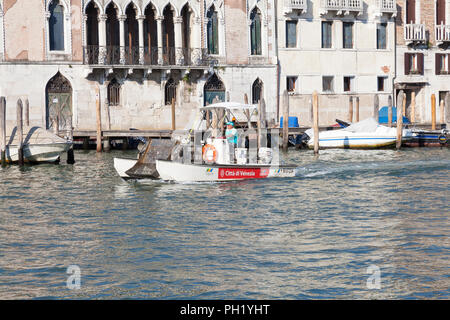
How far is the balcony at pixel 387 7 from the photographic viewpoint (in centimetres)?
4219

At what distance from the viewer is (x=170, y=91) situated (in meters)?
39.0

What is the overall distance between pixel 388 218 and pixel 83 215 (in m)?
6.18

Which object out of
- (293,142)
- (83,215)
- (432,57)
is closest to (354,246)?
(83,215)

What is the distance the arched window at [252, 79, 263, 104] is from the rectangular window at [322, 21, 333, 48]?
394 cm

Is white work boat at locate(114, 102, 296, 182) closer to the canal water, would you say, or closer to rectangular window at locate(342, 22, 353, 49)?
the canal water

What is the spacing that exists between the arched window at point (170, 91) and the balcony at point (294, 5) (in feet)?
20.9

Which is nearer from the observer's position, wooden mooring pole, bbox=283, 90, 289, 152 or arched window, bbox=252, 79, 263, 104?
wooden mooring pole, bbox=283, 90, 289, 152

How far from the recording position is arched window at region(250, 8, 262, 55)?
1577 inches

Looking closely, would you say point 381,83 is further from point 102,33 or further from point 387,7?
point 102,33

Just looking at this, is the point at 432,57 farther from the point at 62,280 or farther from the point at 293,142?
the point at 62,280

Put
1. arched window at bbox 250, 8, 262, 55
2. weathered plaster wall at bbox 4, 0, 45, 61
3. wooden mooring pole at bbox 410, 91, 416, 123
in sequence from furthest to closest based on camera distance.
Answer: wooden mooring pole at bbox 410, 91, 416, 123
arched window at bbox 250, 8, 262, 55
weathered plaster wall at bbox 4, 0, 45, 61

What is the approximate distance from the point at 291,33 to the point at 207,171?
65.3 ft

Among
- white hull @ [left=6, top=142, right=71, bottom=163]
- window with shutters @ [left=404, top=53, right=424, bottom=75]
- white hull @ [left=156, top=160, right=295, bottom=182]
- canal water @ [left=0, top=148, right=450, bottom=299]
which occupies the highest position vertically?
window with shutters @ [left=404, top=53, right=424, bottom=75]

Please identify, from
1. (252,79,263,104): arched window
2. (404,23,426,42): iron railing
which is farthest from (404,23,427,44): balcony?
(252,79,263,104): arched window
